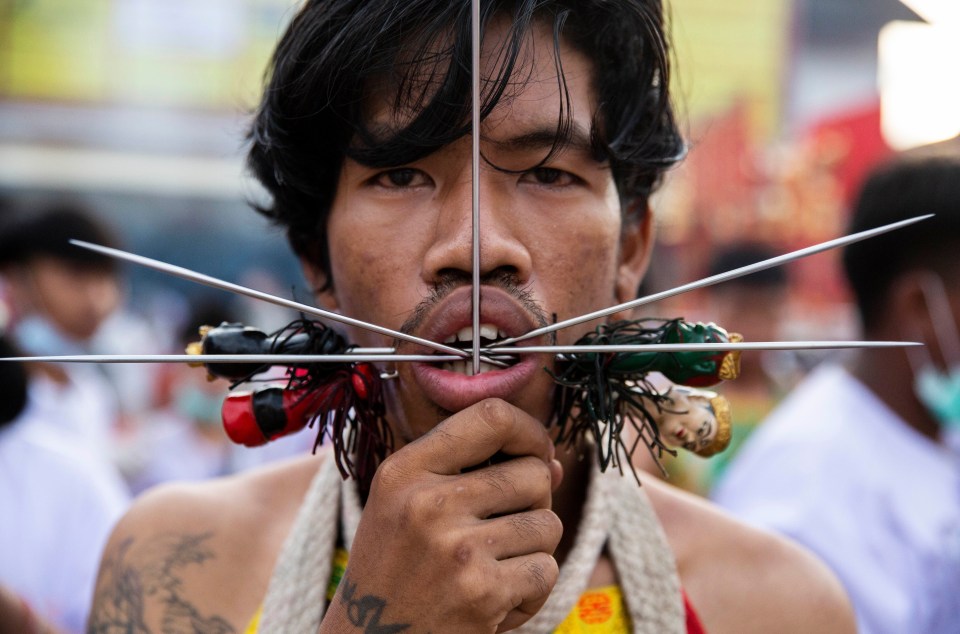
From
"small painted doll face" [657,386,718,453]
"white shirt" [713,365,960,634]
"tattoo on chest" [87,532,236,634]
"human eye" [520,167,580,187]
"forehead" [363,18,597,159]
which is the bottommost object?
"white shirt" [713,365,960,634]

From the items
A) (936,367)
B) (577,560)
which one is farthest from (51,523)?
(936,367)

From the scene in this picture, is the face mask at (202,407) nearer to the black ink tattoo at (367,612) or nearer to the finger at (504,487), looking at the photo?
the black ink tattoo at (367,612)

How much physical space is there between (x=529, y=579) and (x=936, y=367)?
267 cm

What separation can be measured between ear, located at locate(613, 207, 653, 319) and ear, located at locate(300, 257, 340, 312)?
590 millimetres

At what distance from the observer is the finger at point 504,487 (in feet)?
4.95

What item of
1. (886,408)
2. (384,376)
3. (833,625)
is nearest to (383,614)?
(384,376)

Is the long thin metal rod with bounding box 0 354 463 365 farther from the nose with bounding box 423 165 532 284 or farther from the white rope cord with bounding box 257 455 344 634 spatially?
the white rope cord with bounding box 257 455 344 634

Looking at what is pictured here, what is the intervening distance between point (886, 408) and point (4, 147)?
14942mm

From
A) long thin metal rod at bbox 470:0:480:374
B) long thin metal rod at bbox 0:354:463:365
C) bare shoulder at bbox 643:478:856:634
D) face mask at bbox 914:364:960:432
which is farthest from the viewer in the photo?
face mask at bbox 914:364:960:432

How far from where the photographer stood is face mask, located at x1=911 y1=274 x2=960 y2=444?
3520 millimetres

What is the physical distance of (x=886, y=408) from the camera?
3693mm

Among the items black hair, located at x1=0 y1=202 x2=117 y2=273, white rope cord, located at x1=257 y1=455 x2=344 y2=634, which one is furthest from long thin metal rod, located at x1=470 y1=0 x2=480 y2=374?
black hair, located at x1=0 y1=202 x2=117 y2=273

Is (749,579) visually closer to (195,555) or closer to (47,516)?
(195,555)

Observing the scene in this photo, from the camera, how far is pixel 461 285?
1.63m
